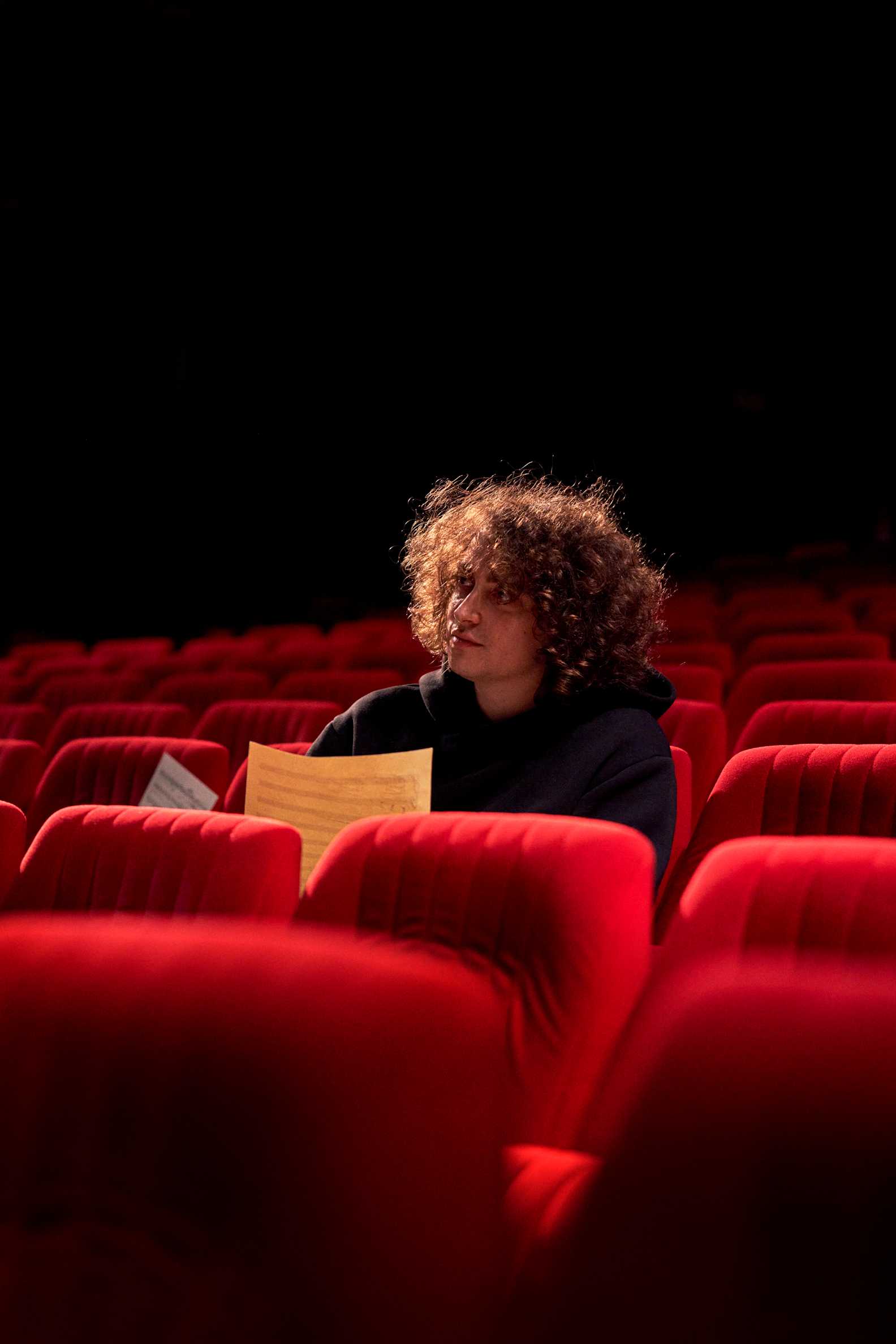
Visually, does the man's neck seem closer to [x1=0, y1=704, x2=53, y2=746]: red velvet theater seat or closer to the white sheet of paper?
the white sheet of paper

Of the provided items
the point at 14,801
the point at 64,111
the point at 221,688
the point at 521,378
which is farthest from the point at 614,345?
the point at 14,801

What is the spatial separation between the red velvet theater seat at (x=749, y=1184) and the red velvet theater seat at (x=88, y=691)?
77.3 inches

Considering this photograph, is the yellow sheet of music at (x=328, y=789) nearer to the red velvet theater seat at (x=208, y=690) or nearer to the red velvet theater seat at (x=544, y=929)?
the red velvet theater seat at (x=544, y=929)

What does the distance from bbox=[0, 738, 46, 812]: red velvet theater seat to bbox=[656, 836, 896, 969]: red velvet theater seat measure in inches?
39.5

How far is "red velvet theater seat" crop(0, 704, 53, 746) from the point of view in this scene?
69.9 inches

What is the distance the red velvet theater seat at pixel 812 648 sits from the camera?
5.16 feet

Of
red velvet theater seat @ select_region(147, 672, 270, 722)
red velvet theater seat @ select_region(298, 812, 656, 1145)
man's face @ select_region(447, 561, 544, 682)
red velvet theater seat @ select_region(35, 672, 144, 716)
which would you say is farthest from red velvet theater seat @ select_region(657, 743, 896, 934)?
red velvet theater seat @ select_region(35, 672, 144, 716)

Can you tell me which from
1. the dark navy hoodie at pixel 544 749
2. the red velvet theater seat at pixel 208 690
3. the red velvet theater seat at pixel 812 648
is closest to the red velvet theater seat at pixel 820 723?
the dark navy hoodie at pixel 544 749

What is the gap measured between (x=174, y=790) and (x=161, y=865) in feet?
1.21

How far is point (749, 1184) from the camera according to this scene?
23 centimetres

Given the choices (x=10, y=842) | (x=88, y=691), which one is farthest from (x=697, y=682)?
(x=88, y=691)

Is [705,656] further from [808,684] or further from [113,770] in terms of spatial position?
[113,770]

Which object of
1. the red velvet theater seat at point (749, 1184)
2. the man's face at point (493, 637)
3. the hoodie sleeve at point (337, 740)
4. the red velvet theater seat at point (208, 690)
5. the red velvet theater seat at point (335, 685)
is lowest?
the red velvet theater seat at point (208, 690)

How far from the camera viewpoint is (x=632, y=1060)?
0.33 m
